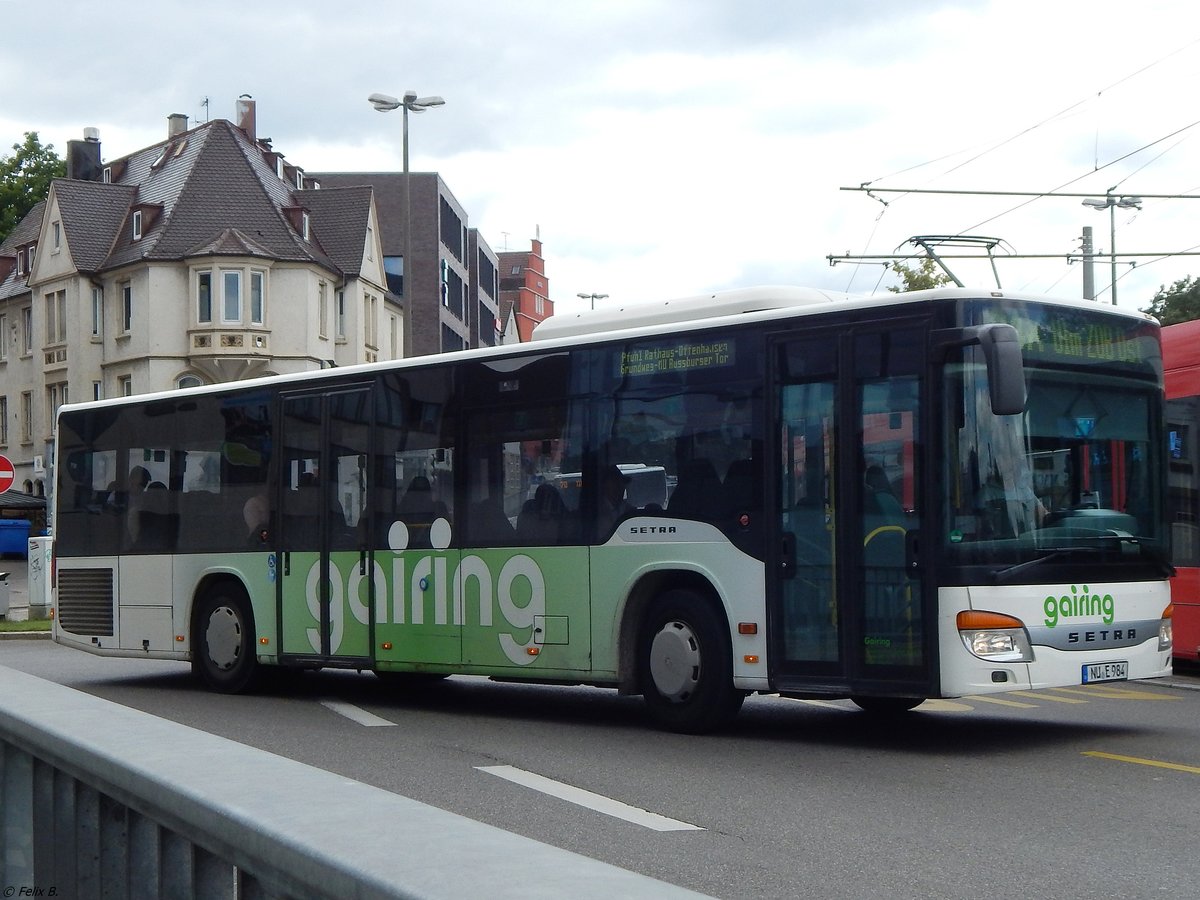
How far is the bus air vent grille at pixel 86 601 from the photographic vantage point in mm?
16781

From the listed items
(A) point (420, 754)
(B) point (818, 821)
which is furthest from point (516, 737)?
(B) point (818, 821)

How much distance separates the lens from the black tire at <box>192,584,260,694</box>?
15289 mm

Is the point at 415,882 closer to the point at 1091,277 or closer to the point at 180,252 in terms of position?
the point at 1091,277

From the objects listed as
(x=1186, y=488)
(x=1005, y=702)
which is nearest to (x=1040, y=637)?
(x=1005, y=702)

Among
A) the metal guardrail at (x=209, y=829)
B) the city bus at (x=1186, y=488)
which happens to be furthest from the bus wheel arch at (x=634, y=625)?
the metal guardrail at (x=209, y=829)

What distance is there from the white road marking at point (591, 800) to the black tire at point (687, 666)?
178cm

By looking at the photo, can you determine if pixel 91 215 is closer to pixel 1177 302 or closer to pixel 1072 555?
pixel 1177 302

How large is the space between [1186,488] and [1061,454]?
4.75 m

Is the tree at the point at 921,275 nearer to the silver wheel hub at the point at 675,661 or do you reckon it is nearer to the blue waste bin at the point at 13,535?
the blue waste bin at the point at 13,535

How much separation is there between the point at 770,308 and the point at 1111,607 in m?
2.99

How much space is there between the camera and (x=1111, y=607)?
34.4ft

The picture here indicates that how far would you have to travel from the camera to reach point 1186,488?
14562mm

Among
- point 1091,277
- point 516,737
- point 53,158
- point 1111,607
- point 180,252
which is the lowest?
point 516,737

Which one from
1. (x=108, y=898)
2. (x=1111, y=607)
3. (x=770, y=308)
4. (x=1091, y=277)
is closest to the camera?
(x=108, y=898)
